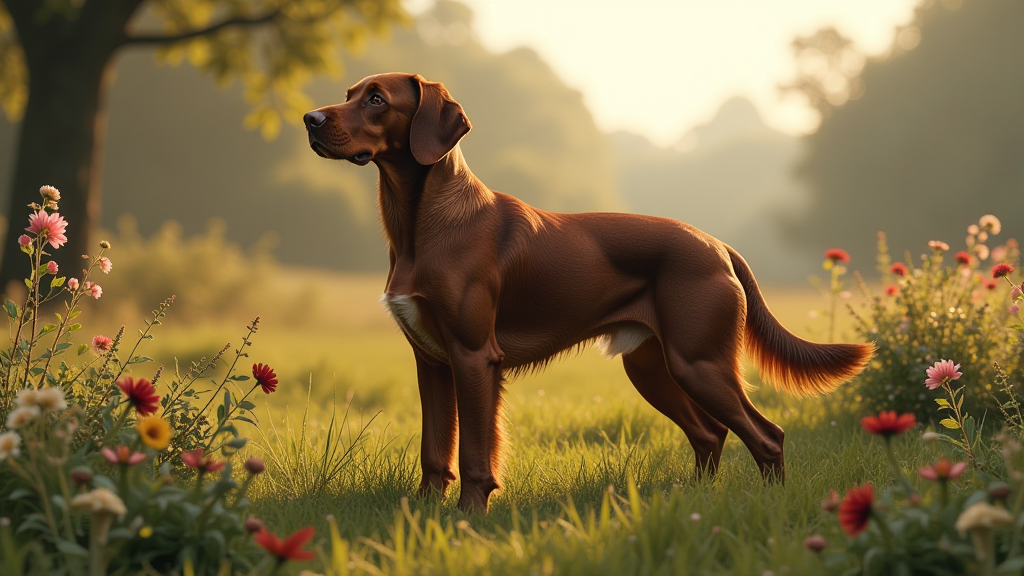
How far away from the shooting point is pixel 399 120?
344cm

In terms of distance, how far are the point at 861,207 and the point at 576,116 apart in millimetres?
23288

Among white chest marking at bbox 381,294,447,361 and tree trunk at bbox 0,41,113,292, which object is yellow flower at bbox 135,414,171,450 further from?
tree trunk at bbox 0,41,113,292

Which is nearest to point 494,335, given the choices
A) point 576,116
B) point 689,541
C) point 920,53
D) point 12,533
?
point 689,541

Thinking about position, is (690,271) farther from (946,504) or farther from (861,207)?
(861,207)

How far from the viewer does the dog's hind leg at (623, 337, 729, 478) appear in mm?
4109

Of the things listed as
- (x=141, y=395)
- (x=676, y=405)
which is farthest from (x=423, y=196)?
(x=676, y=405)

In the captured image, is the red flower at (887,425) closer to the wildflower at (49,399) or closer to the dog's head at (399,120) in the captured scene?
the dog's head at (399,120)

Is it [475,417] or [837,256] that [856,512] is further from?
[837,256]

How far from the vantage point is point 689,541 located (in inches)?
101

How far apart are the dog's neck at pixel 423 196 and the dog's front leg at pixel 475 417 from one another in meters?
0.57

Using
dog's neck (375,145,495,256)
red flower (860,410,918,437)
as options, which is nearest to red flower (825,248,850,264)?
dog's neck (375,145,495,256)

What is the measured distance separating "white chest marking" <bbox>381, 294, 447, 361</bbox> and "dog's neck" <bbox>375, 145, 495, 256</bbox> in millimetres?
265

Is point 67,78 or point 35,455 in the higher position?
point 67,78

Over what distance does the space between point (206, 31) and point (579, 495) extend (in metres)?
8.86
